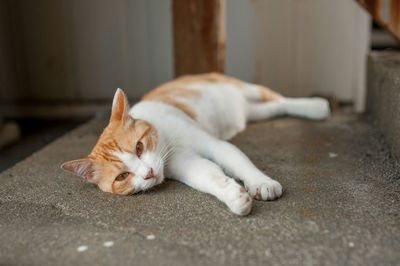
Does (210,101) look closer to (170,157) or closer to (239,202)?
(170,157)

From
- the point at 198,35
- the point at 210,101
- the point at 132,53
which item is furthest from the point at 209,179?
the point at 132,53

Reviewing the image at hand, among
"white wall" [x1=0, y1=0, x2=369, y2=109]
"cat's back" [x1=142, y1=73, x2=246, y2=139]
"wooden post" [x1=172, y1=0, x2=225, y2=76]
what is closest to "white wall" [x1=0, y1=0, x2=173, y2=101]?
"white wall" [x1=0, y1=0, x2=369, y2=109]

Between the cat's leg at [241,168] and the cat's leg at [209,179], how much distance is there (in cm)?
5

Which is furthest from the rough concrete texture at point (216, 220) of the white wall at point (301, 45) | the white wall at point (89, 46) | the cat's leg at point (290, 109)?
the white wall at point (89, 46)

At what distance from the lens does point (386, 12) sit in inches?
66.2

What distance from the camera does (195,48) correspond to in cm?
221

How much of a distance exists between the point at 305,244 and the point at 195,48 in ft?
4.72

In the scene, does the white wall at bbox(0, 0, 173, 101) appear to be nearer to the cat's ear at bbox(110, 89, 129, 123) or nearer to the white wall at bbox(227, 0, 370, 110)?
the white wall at bbox(227, 0, 370, 110)

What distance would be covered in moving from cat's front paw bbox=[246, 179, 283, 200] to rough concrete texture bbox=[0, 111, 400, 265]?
0.08 feet

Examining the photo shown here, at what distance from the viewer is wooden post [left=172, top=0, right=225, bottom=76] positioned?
7.00 feet

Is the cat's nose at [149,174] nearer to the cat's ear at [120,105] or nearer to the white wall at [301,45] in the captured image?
the cat's ear at [120,105]

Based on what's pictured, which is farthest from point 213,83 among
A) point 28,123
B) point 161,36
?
point 28,123

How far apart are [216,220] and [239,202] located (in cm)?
7

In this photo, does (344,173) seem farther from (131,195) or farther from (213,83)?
(213,83)
